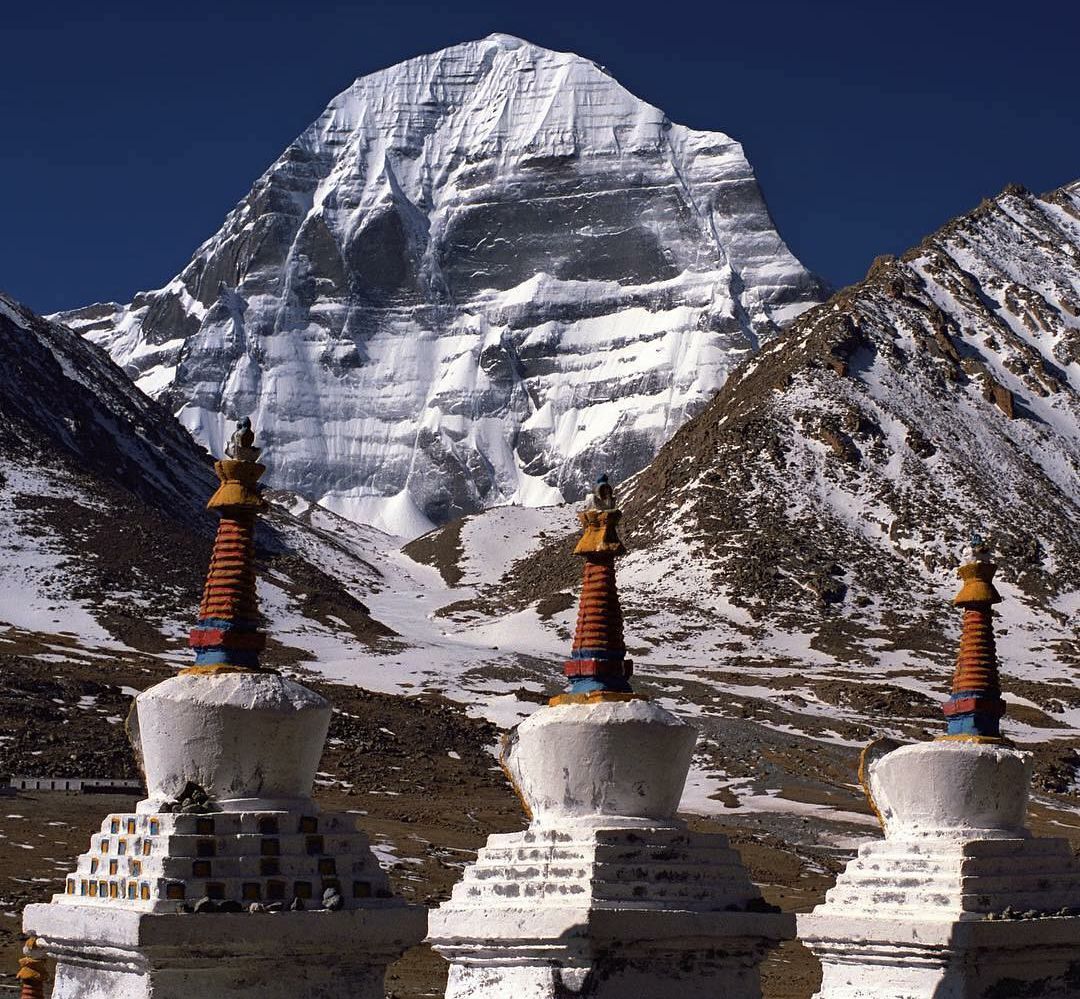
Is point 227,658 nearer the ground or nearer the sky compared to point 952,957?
nearer the sky

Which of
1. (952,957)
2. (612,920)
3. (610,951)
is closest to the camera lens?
(612,920)

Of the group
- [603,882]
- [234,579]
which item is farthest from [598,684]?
[234,579]

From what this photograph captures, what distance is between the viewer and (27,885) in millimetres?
43375

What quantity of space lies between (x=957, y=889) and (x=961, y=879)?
0.33ft

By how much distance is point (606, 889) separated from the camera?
723 inches

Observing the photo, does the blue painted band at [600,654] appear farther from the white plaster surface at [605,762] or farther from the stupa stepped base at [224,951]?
the stupa stepped base at [224,951]

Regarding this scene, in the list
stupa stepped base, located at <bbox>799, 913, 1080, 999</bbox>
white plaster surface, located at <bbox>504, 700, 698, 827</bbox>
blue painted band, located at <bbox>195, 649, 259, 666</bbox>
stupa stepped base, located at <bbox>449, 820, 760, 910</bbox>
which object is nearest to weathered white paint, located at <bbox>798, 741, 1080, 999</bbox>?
stupa stepped base, located at <bbox>799, 913, 1080, 999</bbox>

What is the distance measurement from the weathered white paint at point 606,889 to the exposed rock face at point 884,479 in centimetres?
7717

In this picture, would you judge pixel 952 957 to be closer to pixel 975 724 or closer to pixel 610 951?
pixel 975 724

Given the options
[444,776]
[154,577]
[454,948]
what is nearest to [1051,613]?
[154,577]

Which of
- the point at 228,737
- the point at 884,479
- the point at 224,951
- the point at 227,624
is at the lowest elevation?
the point at 224,951

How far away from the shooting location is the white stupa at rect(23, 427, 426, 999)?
51.8 ft

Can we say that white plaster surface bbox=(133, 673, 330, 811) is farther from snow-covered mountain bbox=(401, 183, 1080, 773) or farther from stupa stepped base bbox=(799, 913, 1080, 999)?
snow-covered mountain bbox=(401, 183, 1080, 773)

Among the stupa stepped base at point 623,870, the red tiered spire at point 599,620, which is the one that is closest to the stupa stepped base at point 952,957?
the stupa stepped base at point 623,870
